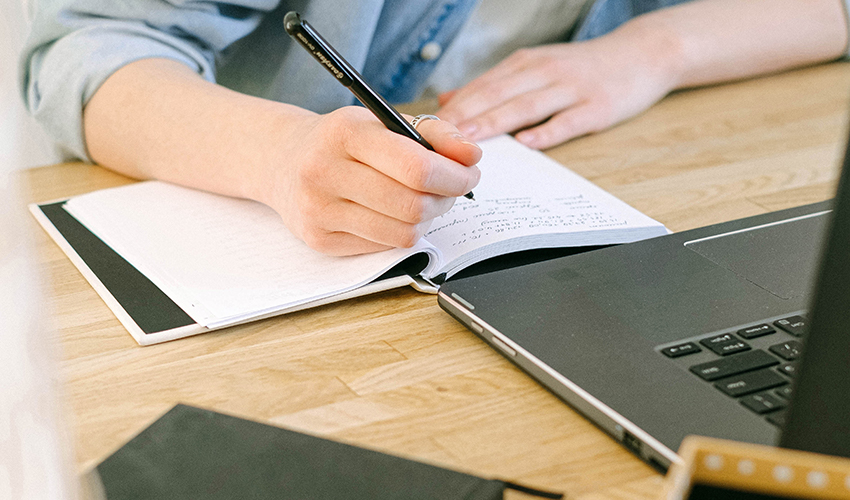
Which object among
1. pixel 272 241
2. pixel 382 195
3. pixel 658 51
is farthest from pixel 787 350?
pixel 658 51

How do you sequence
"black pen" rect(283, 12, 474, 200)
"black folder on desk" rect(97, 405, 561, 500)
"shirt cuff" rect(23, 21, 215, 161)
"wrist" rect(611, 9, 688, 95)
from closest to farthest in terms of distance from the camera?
"black folder on desk" rect(97, 405, 561, 500)
"black pen" rect(283, 12, 474, 200)
"shirt cuff" rect(23, 21, 215, 161)
"wrist" rect(611, 9, 688, 95)

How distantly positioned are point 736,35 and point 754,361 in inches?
29.1

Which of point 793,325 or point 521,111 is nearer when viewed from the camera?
point 793,325

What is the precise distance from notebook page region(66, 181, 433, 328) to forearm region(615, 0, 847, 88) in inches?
23.4

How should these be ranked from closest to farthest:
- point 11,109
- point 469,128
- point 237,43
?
point 11,109
point 469,128
point 237,43

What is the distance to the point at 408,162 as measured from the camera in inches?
19.4

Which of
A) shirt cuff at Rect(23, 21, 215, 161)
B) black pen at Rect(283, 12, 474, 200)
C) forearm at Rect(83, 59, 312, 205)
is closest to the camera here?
black pen at Rect(283, 12, 474, 200)

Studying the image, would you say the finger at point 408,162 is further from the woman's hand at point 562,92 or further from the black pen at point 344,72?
the woman's hand at point 562,92

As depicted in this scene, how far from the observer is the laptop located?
252 mm

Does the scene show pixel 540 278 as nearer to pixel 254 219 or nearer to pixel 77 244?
pixel 254 219

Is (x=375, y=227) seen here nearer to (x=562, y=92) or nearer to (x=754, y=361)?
(x=754, y=361)

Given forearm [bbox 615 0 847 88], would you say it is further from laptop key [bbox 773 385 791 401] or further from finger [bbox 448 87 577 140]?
laptop key [bbox 773 385 791 401]

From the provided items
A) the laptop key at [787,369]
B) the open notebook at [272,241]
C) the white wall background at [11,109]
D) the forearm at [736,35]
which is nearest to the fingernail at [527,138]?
the open notebook at [272,241]

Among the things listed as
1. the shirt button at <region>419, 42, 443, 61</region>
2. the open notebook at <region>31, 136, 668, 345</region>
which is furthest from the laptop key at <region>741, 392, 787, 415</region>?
the shirt button at <region>419, 42, 443, 61</region>
